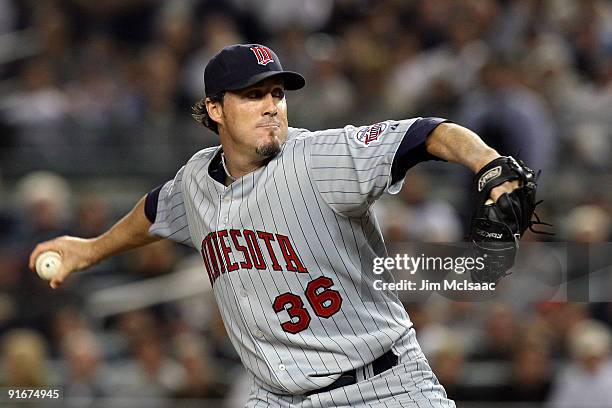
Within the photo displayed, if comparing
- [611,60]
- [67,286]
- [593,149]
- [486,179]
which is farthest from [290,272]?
[611,60]

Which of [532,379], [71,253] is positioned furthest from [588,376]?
[71,253]

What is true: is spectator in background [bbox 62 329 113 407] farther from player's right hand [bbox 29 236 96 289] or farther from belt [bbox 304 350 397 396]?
belt [bbox 304 350 397 396]

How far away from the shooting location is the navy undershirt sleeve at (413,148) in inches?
107

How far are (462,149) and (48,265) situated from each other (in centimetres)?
164

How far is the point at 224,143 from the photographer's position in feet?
10.7

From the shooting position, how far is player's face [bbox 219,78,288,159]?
3.09m

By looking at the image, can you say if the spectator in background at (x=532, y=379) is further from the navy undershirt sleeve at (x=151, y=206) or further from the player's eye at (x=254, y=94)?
the player's eye at (x=254, y=94)

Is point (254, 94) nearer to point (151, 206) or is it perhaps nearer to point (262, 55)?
point (262, 55)

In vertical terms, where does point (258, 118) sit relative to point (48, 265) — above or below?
above

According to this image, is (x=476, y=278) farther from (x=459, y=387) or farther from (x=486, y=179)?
(x=459, y=387)

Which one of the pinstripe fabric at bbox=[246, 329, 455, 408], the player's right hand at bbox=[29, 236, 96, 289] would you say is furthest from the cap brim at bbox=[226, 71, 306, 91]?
the player's right hand at bbox=[29, 236, 96, 289]

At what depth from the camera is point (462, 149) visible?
2613 millimetres

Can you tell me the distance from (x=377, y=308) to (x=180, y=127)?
4.28 m

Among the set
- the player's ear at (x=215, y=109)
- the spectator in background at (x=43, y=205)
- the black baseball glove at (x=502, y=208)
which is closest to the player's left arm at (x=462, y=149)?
the black baseball glove at (x=502, y=208)
